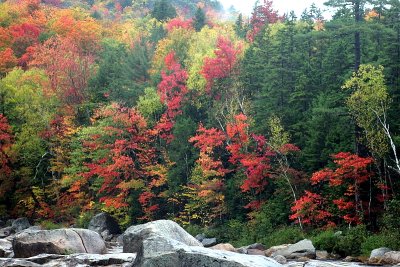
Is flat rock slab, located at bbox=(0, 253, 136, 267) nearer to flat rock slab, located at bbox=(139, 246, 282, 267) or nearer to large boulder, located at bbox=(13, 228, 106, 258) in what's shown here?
large boulder, located at bbox=(13, 228, 106, 258)

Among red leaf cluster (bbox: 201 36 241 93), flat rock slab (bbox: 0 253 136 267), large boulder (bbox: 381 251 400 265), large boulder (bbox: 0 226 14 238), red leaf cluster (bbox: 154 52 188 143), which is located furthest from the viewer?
red leaf cluster (bbox: 154 52 188 143)

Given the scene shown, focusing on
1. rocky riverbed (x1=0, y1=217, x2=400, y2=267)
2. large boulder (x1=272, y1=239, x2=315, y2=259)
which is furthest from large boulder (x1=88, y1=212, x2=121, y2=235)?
large boulder (x1=272, y1=239, x2=315, y2=259)

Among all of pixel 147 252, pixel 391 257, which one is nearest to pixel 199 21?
pixel 391 257

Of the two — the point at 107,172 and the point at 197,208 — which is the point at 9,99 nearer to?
the point at 107,172

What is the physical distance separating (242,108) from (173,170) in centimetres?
773

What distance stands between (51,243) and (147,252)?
26.0 feet

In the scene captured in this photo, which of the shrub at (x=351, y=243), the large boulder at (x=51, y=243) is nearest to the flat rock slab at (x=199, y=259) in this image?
the large boulder at (x=51, y=243)

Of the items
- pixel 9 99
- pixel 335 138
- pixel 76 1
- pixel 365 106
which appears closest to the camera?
pixel 365 106

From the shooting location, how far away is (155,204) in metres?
42.8

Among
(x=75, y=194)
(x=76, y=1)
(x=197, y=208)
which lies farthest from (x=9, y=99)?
(x=76, y=1)

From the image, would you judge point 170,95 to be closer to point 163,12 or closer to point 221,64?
point 221,64

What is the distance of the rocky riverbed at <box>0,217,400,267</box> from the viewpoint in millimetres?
11484

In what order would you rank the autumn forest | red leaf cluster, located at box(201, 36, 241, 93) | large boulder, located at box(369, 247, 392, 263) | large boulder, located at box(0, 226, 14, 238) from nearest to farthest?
large boulder, located at box(369, 247, 392, 263) < the autumn forest < large boulder, located at box(0, 226, 14, 238) < red leaf cluster, located at box(201, 36, 241, 93)

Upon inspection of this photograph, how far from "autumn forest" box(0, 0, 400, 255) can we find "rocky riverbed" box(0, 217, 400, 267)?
2.68 metres
